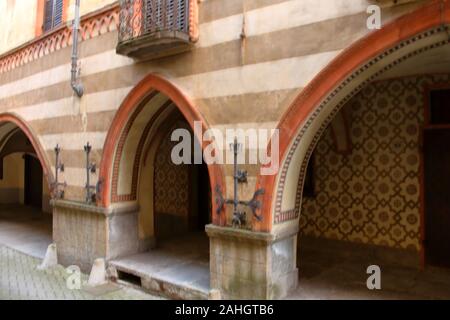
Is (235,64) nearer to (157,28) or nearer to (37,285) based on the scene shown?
(157,28)

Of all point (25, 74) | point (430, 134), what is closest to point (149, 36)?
point (430, 134)

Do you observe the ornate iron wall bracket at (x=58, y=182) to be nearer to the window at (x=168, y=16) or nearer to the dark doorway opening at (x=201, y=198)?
the dark doorway opening at (x=201, y=198)

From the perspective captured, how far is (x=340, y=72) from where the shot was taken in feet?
14.7

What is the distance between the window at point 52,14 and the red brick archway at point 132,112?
386 centimetres

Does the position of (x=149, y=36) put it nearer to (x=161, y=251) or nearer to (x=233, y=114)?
(x=233, y=114)

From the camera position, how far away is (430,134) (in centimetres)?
648

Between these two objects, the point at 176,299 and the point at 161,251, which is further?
the point at 161,251

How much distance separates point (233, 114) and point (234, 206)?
1.26 meters

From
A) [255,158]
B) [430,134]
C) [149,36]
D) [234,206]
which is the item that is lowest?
[234,206]

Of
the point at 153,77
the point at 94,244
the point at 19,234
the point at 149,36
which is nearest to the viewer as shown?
the point at 149,36

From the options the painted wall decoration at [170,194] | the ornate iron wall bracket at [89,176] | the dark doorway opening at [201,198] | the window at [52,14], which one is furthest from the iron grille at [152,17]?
the dark doorway opening at [201,198]

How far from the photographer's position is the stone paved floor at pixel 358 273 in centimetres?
546

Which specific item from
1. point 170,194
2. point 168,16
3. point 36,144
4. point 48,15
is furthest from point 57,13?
point 170,194

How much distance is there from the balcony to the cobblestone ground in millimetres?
3942
